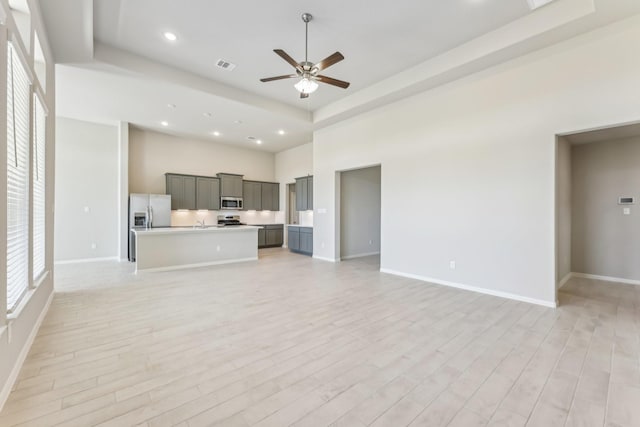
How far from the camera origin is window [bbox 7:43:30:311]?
2133 millimetres

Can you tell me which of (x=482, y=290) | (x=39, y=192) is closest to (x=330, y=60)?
(x=39, y=192)

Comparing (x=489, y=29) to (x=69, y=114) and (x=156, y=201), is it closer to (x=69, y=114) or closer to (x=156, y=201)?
(x=156, y=201)

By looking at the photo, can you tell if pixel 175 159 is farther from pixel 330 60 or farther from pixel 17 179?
pixel 330 60

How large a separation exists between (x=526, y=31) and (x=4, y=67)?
5.09 meters

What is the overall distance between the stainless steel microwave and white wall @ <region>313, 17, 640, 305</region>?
4.96m

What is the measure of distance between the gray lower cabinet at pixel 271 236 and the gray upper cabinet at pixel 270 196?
0.74 metres

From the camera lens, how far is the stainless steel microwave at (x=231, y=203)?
8.68m

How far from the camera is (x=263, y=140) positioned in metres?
8.52

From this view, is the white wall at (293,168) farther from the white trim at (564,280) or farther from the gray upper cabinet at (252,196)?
the white trim at (564,280)

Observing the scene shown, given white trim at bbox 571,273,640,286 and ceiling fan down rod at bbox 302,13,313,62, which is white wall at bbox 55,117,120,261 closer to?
ceiling fan down rod at bbox 302,13,313,62

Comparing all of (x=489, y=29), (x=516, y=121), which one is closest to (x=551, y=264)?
(x=516, y=121)

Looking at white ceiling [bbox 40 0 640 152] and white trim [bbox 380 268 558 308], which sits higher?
white ceiling [bbox 40 0 640 152]

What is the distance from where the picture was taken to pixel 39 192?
323 cm

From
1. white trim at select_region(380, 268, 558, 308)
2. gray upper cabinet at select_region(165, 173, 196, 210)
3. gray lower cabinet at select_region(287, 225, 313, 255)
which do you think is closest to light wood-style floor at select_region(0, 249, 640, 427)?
white trim at select_region(380, 268, 558, 308)
